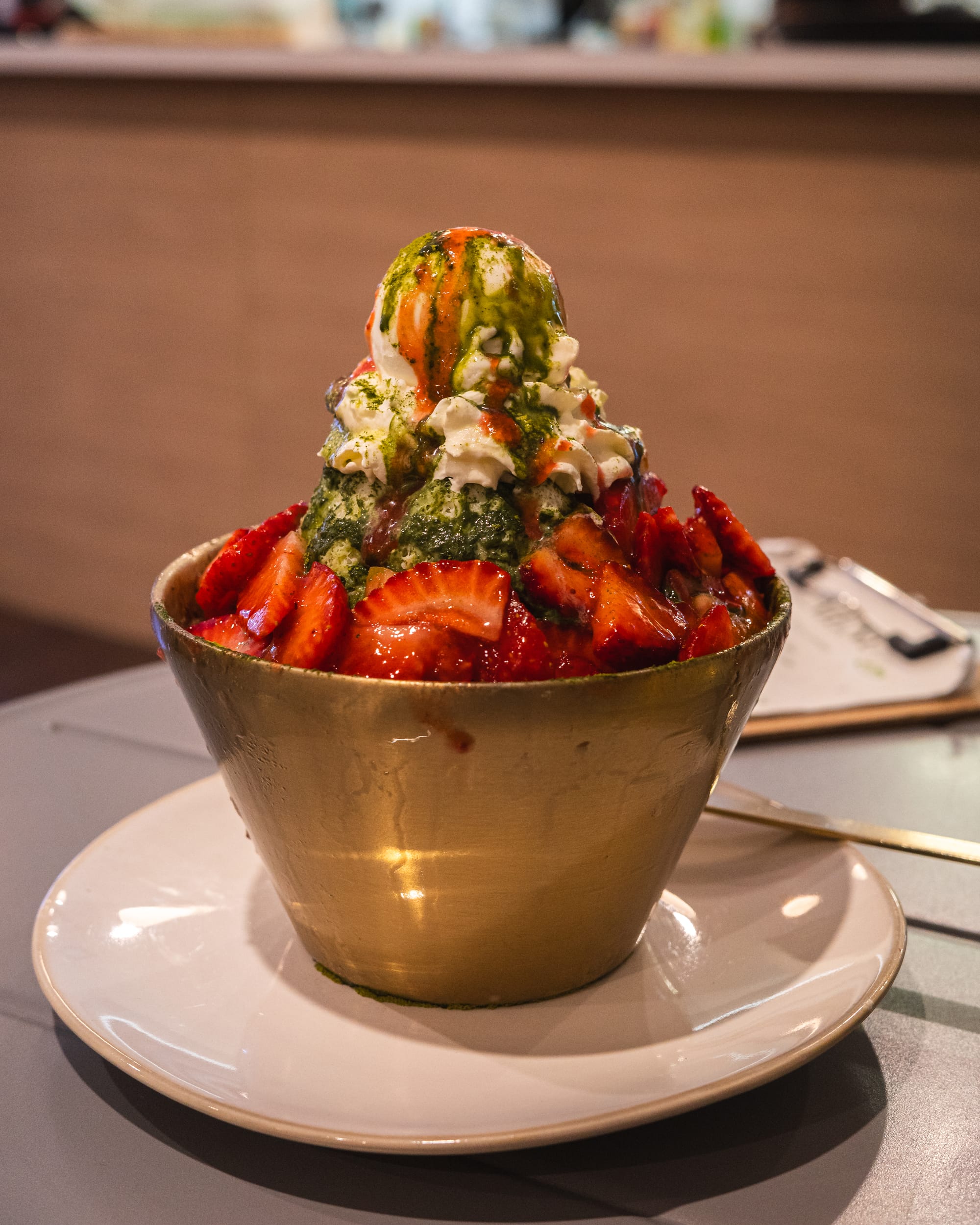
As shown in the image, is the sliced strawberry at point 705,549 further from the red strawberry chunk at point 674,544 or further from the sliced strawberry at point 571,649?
the sliced strawberry at point 571,649

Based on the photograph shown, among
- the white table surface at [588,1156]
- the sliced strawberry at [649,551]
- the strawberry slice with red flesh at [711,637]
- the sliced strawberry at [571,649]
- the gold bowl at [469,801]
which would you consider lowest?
the white table surface at [588,1156]

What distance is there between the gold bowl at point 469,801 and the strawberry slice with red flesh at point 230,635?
1.1 inches

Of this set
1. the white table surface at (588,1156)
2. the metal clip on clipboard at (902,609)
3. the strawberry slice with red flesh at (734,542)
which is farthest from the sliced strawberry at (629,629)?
the metal clip on clipboard at (902,609)

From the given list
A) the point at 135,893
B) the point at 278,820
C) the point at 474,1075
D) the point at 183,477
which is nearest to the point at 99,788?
the point at 135,893

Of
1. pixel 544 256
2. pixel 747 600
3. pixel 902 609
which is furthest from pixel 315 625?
pixel 544 256

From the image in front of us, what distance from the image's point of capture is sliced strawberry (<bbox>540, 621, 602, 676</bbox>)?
59cm

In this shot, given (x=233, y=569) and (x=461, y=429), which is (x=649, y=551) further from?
(x=233, y=569)

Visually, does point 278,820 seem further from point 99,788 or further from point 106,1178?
point 99,788

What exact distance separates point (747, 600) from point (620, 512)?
94 mm

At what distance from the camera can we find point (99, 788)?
884mm

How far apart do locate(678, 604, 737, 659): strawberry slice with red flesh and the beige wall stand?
1.87m

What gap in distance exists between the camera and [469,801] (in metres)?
0.54

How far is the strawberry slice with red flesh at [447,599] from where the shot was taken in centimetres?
57

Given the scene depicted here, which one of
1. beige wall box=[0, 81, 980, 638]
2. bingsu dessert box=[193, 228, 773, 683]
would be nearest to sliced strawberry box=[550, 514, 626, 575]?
bingsu dessert box=[193, 228, 773, 683]
